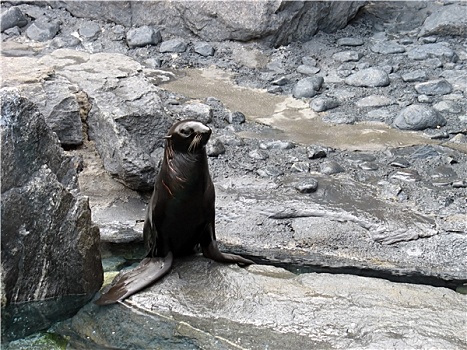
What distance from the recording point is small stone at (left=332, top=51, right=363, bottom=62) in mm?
7891

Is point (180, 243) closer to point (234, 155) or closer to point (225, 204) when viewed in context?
point (225, 204)

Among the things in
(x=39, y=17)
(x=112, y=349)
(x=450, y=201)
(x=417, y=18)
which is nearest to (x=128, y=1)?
(x=39, y=17)

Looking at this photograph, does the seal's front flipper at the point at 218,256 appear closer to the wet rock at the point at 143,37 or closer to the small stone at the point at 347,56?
the small stone at the point at 347,56

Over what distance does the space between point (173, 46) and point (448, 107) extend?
3.04m

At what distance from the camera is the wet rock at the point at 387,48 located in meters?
8.03

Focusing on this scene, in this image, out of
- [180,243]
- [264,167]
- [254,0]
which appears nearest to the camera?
[180,243]

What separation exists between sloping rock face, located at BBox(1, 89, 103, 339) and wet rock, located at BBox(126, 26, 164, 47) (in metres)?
4.55

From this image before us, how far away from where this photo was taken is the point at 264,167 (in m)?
5.70

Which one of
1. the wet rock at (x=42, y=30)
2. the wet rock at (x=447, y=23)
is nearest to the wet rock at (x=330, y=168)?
the wet rock at (x=447, y=23)

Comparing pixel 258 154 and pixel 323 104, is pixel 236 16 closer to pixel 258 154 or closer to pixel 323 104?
pixel 323 104

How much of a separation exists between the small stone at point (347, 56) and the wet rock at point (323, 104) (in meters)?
0.99

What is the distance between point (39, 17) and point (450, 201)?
219 inches

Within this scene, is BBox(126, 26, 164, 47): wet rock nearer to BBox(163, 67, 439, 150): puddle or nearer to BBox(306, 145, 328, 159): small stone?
BBox(163, 67, 439, 150): puddle

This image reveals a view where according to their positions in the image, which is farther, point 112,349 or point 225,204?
point 225,204
